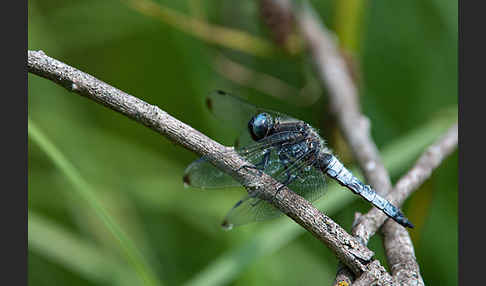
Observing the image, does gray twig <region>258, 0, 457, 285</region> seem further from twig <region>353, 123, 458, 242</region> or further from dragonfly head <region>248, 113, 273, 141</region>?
dragonfly head <region>248, 113, 273, 141</region>

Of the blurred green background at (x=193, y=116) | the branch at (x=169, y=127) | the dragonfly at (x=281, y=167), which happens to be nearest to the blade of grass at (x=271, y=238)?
the blurred green background at (x=193, y=116)

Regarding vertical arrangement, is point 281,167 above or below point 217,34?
below

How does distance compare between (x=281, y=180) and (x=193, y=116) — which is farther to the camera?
(x=193, y=116)

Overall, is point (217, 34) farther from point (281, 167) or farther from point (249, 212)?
point (249, 212)

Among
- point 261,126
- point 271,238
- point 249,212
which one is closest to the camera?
point 249,212

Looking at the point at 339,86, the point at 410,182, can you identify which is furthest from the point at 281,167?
the point at 339,86

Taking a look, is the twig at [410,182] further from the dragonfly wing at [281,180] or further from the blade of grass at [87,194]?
the blade of grass at [87,194]

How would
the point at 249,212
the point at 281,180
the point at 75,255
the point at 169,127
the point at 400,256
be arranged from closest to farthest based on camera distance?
the point at 169,127 < the point at 400,256 < the point at 281,180 < the point at 249,212 < the point at 75,255
